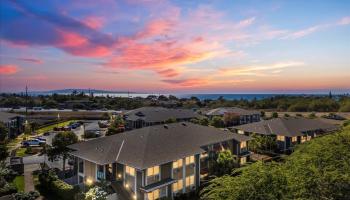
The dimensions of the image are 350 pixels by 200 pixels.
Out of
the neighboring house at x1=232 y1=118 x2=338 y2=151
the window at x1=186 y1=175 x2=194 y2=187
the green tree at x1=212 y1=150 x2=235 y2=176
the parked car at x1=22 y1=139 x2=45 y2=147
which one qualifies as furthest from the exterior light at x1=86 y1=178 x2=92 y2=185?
the neighboring house at x1=232 y1=118 x2=338 y2=151

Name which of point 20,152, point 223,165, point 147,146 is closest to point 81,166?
point 147,146

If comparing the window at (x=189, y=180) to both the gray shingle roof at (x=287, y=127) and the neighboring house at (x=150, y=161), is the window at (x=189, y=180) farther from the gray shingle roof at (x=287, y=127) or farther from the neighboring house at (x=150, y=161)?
the gray shingle roof at (x=287, y=127)

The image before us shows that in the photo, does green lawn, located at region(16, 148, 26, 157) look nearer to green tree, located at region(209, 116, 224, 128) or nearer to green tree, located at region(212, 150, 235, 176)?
green tree, located at region(212, 150, 235, 176)

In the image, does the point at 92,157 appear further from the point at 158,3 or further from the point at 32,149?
the point at 32,149

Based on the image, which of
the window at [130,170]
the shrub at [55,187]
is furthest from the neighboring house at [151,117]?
the window at [130,170]

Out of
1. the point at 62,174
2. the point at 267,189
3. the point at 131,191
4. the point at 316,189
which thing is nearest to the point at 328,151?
the point at 316,189

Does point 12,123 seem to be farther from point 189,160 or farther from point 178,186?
point 178,186
